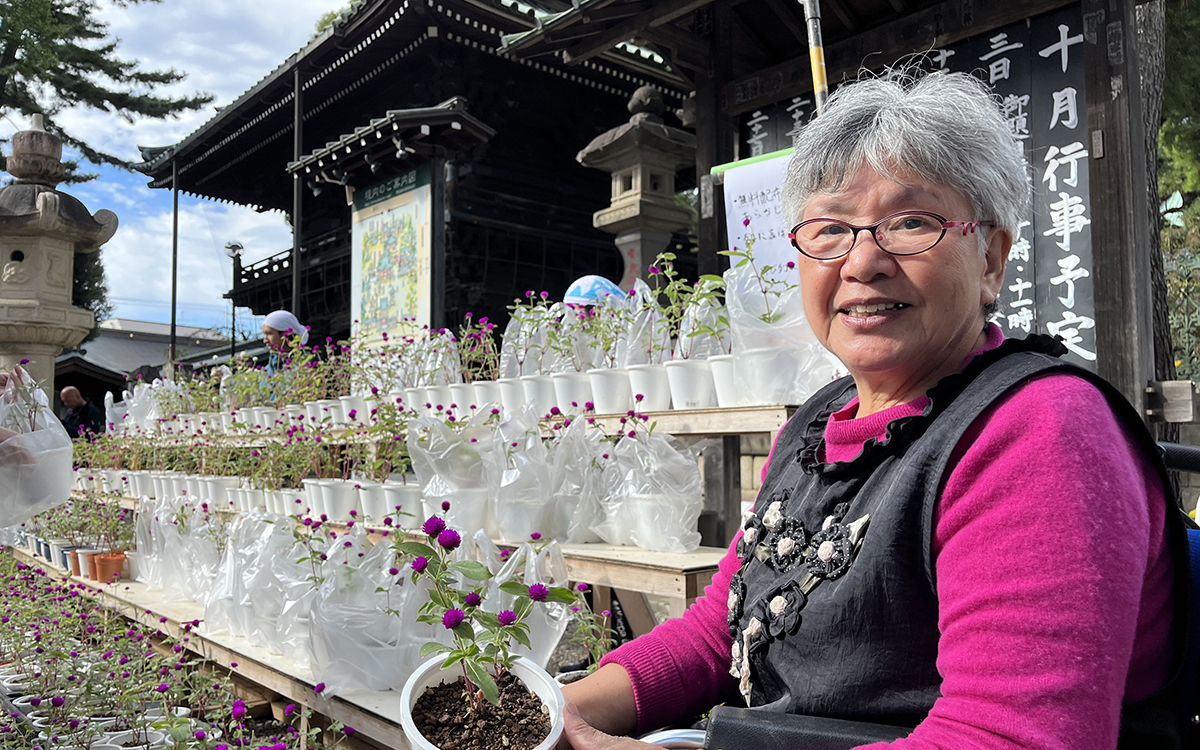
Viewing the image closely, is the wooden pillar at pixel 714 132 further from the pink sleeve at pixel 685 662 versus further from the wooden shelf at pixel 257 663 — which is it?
the pink sleeve at pixel 685 662

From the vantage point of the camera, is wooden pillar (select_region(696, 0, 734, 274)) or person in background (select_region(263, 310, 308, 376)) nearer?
wooden pillar (select_region(696, 0, 734, 274))

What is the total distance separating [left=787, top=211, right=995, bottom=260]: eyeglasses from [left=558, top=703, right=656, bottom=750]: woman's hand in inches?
26.9

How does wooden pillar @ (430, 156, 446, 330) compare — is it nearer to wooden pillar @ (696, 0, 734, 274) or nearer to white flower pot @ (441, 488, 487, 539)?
wooden pillar @ (696, 0, 734, 274)

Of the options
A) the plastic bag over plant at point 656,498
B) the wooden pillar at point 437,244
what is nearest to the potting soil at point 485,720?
the plastic bag over plant at point 656,498

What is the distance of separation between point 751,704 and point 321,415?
3.78 m

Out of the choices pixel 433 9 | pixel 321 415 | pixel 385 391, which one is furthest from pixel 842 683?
pixel 433 9

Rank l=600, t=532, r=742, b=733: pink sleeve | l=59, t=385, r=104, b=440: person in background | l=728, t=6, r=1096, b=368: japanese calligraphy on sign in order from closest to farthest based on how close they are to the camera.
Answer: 1. l=600, t=532, r=742, b=733: pink sleeve
2. l=728, t=6, r=1096, b=368: japanese calligraphy on sign
3. l=59, t=385, r=104, b=440: person in background

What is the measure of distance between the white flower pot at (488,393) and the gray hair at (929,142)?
2.40m

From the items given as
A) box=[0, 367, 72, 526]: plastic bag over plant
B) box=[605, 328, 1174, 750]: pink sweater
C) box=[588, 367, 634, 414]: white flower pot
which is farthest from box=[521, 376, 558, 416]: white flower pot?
box=[605, 328, 1174, 750]: pink sweater

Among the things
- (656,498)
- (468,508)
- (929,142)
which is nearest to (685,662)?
(929,142)

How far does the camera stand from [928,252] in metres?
1.00

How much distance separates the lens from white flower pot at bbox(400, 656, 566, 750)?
3.29 ft

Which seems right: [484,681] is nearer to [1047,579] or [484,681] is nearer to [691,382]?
[1047,579]

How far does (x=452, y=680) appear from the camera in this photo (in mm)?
1173
